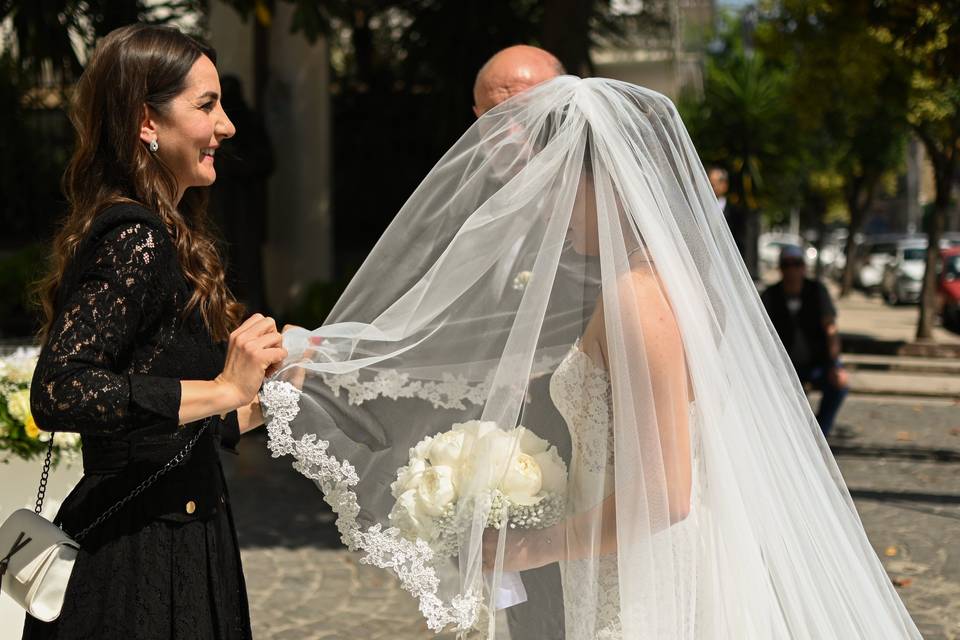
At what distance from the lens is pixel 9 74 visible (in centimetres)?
1509

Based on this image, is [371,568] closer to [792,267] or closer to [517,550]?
[517,550]

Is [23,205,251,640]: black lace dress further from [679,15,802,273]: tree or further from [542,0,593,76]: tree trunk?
[679,15,802,273]: tree

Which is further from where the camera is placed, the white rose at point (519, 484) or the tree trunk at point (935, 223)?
the tree trunk at point (935, 223)

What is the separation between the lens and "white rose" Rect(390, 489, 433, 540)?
7.01ft

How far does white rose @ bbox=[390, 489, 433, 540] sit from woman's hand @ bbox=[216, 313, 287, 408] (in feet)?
1.24

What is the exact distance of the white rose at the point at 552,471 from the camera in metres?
2.15

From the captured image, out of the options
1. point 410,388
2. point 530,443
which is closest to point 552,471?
point 530,443

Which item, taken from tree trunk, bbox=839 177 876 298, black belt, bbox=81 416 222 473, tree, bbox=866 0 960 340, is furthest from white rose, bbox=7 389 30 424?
tree trunk, bbox=839 177 876 298

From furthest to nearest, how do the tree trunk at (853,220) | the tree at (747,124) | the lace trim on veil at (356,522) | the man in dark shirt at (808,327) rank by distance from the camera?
the tree trunk at (853,220)
the tree at (747,124)
the man in dark shirt at (808,327)
the lace trim on veil at (356,522)

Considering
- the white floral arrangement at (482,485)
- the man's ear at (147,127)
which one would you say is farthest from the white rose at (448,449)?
the man's ear at (147,127)

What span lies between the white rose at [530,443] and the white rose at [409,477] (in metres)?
0.21

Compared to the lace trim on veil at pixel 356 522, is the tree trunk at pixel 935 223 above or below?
below

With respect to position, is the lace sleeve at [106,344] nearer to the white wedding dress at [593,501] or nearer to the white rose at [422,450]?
the white rose at [422,450]

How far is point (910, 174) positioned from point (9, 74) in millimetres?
40568
